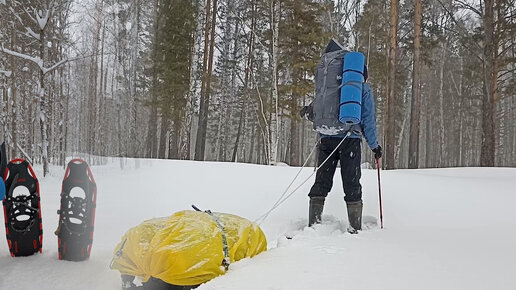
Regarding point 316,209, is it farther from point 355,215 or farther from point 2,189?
point 2,189

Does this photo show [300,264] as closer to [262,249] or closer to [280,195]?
[262,249]

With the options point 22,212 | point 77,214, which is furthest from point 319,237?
point 22,212

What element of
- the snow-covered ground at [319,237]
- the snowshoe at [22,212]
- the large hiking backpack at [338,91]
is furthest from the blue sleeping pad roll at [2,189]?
the large hiking backpack at [338,91]

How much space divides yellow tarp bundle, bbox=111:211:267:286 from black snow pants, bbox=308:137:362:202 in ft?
3.70

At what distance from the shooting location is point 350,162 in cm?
275

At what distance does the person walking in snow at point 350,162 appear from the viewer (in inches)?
106

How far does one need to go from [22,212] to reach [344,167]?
2.21 meters

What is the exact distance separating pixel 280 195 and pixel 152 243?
2120mm

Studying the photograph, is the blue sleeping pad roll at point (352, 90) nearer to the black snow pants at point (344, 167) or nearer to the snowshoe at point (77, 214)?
the black snow pants at point (344, 167)

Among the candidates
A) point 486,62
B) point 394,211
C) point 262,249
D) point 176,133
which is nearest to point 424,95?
point 486,62

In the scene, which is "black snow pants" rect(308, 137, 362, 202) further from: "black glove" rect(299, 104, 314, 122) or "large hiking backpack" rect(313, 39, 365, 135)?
"black glove" rect(299, 104, 314, 122)

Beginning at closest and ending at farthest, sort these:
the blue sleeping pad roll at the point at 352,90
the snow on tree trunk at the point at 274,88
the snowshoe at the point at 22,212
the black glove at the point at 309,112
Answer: the snowshoe at the point at 22,212, the blue sleeping pad roll at the point at 352,90, the black glove at the point at 309,112, the snow on tree trunk at the point at 274,88

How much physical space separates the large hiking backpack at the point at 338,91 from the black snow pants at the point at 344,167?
4.2 inches

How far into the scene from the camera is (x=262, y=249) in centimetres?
212
